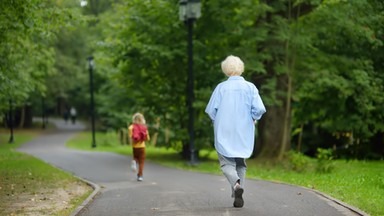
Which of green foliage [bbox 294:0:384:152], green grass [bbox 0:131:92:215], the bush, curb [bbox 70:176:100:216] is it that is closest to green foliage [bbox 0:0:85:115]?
green grass [bbox 0:131:92:215]

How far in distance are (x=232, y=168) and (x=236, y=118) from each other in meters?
0.69

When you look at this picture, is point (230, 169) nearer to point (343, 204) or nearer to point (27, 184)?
point (343, 204)

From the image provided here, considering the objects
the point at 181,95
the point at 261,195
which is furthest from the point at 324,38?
the point at 261,195

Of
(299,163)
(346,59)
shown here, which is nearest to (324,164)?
(299,163)

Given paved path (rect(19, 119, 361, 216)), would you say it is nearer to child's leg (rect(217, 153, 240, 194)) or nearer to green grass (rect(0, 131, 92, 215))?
child's leg (rect(217, 153, 240, 194))

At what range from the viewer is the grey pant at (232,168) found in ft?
24.8

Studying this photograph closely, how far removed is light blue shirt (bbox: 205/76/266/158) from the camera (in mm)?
7605

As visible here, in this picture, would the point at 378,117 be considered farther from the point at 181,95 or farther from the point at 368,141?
the point at 181,95

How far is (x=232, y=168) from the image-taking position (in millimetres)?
7645

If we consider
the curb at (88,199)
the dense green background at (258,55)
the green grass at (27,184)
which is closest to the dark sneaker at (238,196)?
the curb at (88,199)

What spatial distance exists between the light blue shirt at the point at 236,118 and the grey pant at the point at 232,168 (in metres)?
0.12

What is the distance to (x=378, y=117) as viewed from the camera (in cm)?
2003

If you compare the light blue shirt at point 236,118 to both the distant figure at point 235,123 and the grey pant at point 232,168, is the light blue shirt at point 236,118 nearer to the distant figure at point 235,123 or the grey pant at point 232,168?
the distant figure at point 235,123

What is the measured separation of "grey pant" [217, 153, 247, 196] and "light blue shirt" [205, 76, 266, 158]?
0.41 ft
